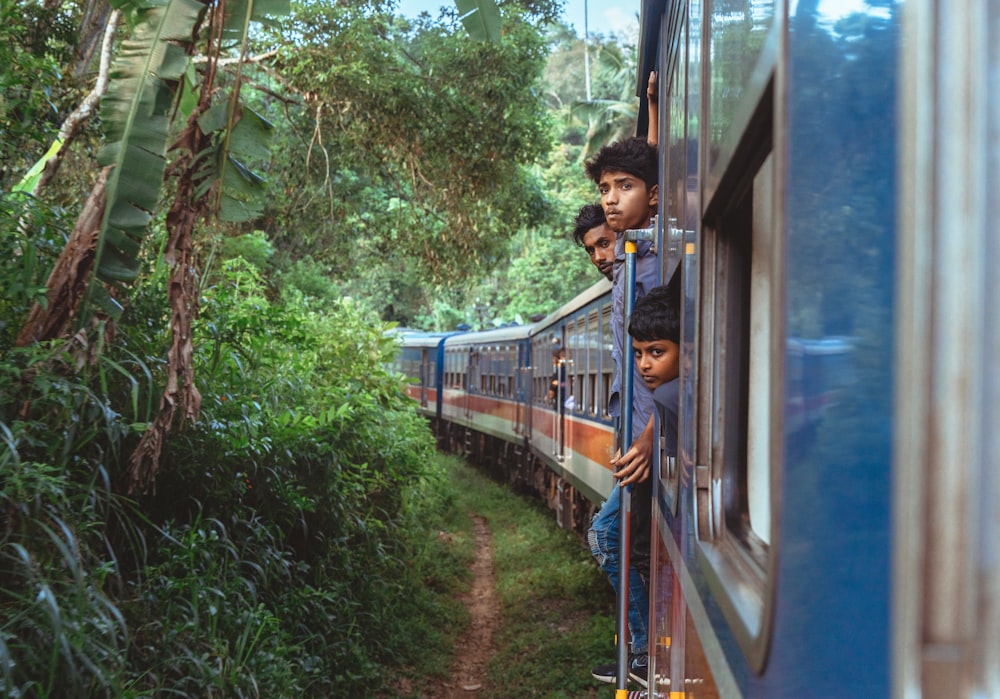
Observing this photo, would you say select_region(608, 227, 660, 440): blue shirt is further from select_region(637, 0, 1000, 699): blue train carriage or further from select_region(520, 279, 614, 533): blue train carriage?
select_region(520, 279, 614, 533): blue train carriage

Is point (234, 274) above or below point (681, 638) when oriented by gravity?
above

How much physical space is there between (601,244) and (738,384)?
292 centimetres

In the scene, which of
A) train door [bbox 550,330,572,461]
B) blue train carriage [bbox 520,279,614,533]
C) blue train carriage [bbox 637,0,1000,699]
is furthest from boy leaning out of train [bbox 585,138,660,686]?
train door [bbox 550,330,572,461]

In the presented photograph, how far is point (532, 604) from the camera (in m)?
9.60

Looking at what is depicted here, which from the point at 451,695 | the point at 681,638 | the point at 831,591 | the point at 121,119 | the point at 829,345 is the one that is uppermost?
the point at 121,119

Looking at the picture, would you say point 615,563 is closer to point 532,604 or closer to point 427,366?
point 532,604

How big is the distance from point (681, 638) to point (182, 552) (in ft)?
11.1

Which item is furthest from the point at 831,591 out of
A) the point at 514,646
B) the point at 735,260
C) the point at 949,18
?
the point at 514,646

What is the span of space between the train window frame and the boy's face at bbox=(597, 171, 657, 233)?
2.00 meters

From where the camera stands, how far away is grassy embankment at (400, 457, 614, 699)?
7.44 meters

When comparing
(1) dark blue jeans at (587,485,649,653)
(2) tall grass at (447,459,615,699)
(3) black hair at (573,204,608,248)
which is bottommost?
(2) tall grass at (447,459,615,699)

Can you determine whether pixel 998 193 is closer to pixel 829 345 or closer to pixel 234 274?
pixel 829 345

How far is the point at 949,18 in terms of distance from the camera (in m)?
0.77

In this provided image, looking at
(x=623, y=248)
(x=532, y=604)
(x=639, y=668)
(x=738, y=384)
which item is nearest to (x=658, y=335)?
(x=623, y=248)
